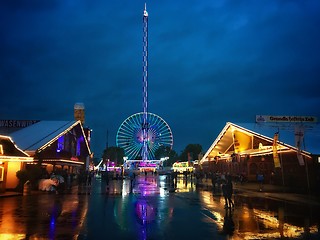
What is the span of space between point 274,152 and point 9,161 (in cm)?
2332

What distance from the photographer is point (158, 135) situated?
85125 millimetres

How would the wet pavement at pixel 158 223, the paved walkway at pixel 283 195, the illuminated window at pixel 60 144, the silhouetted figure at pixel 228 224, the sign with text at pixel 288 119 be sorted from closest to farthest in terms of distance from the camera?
the wet pavement at pixel 158 223
the silhouetted figure at pixel 228 224
the paved walkway at pixel 283 195
the sign with text at pixel 288 119
the illuminated window at pixel 60 144

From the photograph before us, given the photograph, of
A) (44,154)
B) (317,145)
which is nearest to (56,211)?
(317,145)

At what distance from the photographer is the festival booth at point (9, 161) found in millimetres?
25780

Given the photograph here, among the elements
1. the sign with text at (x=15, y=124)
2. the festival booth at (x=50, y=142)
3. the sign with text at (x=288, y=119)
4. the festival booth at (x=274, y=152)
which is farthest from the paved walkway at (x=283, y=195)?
the sign with text at (x=15, y=124)

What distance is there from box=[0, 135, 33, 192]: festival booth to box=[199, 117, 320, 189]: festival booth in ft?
68.0

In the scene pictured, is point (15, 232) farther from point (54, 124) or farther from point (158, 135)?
point (158, 135)

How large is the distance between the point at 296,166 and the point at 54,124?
116 feet

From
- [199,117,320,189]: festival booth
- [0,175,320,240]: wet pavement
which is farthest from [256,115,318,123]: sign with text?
[0,175,320,240]: wet pavement

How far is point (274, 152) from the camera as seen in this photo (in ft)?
94.6

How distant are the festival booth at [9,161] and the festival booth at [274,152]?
20729 mm

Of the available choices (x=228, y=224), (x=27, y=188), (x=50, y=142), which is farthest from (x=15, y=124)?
(x=228, y=224)

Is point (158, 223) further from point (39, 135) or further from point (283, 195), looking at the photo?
point (39, 135)

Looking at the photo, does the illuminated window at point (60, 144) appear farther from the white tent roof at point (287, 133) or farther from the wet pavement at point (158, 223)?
the wet pavement at point (158, 223)
